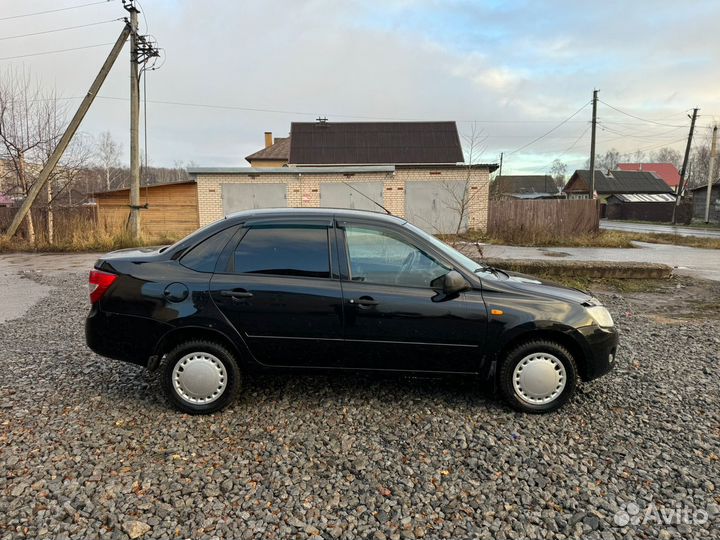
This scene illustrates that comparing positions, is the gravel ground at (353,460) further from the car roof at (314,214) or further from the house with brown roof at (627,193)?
the house with brown roof at (627,193)

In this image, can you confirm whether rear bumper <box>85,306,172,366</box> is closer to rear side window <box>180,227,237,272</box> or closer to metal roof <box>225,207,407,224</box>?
rear side window <box>180,227,237,272</box>

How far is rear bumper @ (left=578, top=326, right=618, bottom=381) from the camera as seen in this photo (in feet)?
11.1

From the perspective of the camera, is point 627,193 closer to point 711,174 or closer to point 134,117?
point 711,174

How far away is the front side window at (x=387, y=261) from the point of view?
340 centimetres

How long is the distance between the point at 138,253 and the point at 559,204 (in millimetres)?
22320

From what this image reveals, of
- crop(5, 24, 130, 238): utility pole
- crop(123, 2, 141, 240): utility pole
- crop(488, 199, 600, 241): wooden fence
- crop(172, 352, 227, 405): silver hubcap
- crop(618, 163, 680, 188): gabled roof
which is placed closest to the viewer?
crop(172, 352, 227, 405): silver hubcap

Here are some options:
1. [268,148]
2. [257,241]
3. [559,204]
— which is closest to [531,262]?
[257,241]

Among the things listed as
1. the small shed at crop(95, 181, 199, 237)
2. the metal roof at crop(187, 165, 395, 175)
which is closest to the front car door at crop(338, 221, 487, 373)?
the metal roof at crop(187, 165, 395, 175)

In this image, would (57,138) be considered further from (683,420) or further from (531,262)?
(683,420)

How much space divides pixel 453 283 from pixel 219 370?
189 centimetres

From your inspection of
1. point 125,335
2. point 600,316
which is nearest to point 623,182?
point 600,316

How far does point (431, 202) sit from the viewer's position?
72.8 feet

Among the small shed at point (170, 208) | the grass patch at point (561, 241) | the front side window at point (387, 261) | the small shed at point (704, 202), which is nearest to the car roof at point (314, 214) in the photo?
the front side window at point (387, 261)

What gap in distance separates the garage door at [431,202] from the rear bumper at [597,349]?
18748 mm
